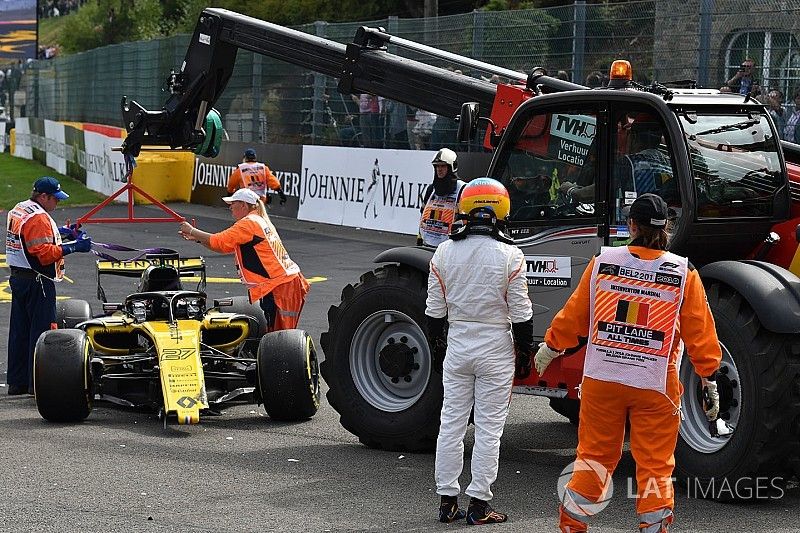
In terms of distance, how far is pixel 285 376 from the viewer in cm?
966

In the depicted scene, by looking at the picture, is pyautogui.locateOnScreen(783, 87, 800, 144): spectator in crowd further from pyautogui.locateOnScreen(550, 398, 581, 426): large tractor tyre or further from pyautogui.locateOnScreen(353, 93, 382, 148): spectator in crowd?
pyautogui.locateOnScreen(353, 93, 382, 148): spectator in crowd

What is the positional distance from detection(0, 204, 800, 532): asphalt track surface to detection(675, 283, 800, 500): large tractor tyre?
0.46ft

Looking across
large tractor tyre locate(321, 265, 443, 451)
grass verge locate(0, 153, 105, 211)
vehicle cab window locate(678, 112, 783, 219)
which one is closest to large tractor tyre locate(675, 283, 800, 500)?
vehicle cab window locate(678, 112, 783, 219)

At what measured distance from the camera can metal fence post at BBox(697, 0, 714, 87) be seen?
17.5 meters

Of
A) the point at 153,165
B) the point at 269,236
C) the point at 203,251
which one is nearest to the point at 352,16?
the point at 153,165

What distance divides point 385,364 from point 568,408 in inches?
63.4

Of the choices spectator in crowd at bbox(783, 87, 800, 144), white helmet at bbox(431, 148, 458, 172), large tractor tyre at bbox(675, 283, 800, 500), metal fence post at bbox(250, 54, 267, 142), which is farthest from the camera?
metal fence post at bbox(250, 54, 267, 142)

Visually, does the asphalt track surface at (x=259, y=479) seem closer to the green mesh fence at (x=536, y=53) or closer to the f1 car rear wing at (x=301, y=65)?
the f1 car rear wing at (x=301, y=65)

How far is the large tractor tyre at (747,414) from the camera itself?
7125mm

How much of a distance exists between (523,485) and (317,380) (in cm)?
253

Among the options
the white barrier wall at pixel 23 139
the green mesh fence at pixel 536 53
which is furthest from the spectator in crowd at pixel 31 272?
the white barrier wall at pixel 23 139

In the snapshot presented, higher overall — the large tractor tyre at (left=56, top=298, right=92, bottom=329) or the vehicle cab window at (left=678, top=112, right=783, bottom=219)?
the vehicle cab window at (left=678, top=112, right=783, bottom=219)

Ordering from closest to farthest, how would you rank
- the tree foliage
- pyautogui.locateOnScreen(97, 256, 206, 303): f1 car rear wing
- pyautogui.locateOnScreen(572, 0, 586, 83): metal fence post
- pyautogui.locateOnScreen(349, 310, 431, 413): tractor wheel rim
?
pyautogui.locateOnScreen(349, 310, 431, 413): tractor wheel rim → pyautogui.locateOnScreen(97, 256, 206, 303): f1 car rear wing → pyautogui.locateOnScreen(572, 0, 586, 83): metal fence post → the tree foliage

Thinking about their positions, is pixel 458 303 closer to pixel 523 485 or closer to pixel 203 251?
pixel 523 485
